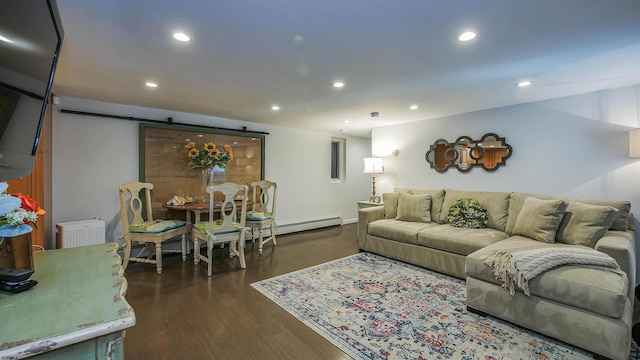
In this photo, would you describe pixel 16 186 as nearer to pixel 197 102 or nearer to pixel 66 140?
pixel 66 140

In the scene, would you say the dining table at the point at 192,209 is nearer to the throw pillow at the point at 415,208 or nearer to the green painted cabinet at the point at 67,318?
the throw pillow at the point at 415,208

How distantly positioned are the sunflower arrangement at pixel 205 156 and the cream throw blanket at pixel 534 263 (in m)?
3.90

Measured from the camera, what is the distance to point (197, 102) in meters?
3.71

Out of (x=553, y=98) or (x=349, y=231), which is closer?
(x=553, y=98)

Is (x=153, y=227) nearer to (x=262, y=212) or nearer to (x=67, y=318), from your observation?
(x=262, y=212)

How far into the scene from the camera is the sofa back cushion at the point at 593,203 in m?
2.83

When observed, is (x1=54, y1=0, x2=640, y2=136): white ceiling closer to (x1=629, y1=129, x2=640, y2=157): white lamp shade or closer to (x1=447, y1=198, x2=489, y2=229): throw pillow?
(x1=629, y1=129, x2=640, y2=157): white lamp shade

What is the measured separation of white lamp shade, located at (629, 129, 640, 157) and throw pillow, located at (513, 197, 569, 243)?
80 cm

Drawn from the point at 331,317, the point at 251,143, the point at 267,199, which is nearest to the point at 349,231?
the point at 267,199

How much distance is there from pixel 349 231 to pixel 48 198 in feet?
15.7

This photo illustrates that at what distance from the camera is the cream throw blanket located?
2115 millimetres

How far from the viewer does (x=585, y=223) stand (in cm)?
276

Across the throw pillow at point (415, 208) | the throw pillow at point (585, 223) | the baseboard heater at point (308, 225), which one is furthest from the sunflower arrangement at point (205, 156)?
the throw pillow at point (585, 223)

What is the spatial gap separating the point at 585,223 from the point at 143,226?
16.1 ft
